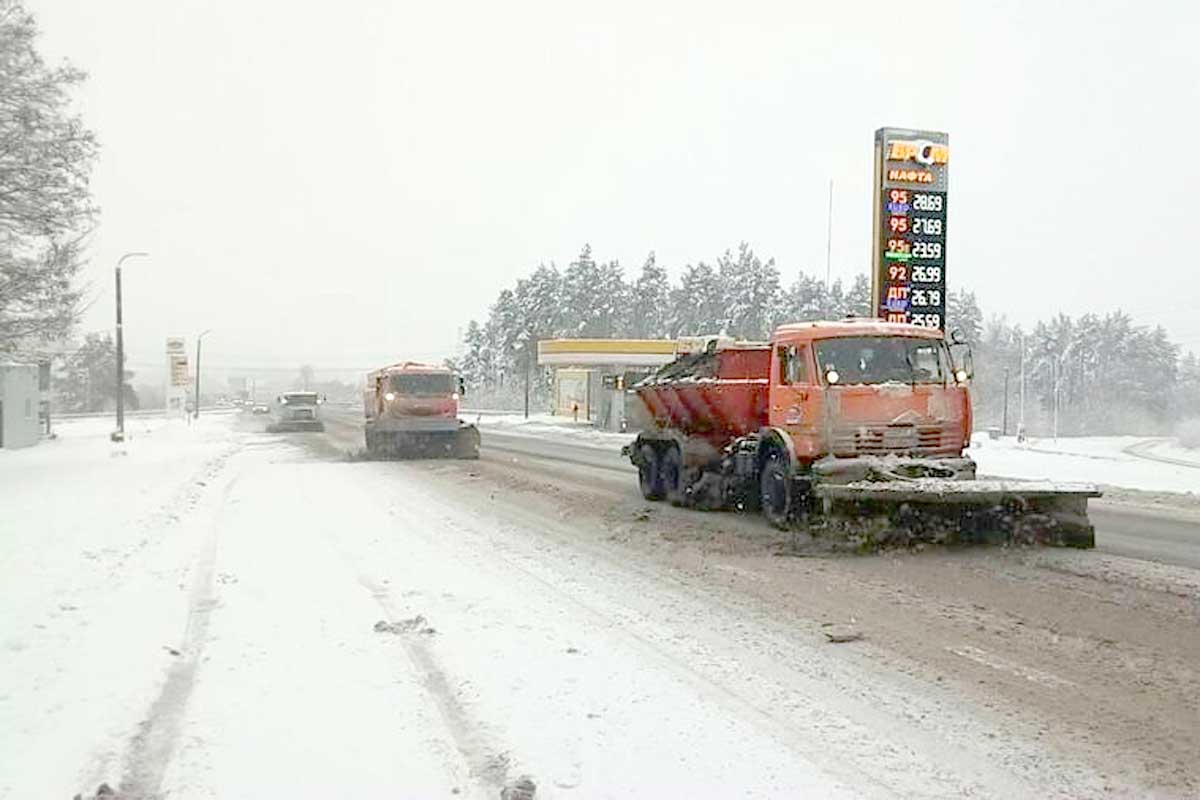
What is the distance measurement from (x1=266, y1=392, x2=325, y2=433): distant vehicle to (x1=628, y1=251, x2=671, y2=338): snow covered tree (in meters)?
50.8

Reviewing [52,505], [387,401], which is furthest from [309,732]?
[387,401]

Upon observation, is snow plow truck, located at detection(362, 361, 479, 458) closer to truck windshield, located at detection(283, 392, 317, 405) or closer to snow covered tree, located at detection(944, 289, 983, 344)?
truck windshield, located at detection(283, 392, 317, 405)

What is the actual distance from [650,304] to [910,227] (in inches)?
2941

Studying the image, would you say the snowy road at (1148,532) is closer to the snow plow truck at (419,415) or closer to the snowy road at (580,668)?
the snowy road at (580,668)

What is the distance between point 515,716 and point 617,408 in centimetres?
4740

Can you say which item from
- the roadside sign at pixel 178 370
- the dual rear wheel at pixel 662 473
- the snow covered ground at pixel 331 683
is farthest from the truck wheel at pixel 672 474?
the roadside sign at pixel 178 370

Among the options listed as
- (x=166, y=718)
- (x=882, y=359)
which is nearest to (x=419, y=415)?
(x=882, y=359)

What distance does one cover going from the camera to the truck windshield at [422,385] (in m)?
29.0

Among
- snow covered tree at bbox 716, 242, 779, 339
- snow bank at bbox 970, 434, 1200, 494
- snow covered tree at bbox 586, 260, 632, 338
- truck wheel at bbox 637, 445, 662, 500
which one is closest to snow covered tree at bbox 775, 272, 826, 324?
snow covered tree at bbox 716, 242, 779, 339

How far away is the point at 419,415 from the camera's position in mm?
28953

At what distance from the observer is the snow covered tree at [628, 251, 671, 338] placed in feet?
Result: 323

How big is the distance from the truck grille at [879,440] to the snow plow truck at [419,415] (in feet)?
61.0

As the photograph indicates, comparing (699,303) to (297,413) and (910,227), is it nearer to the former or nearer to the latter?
(297,413)

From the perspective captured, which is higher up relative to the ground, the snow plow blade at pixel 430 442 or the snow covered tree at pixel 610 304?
the snow covered tree at pixel 610 304
